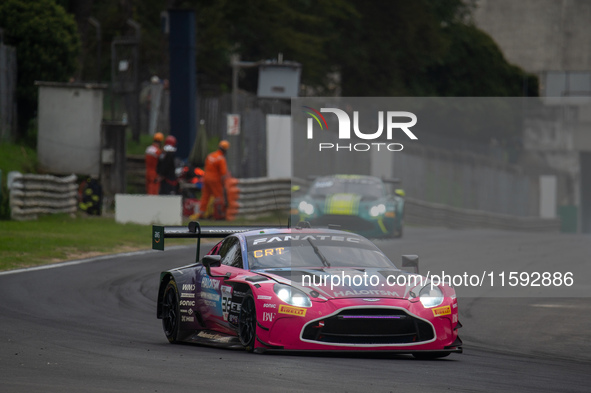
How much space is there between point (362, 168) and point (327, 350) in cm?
1870

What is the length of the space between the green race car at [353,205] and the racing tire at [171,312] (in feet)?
36.1

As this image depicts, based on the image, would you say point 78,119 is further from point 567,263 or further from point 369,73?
point 369,73

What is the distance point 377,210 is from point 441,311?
13.4 m

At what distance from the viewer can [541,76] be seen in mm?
72188

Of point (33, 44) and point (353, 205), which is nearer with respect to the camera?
point (353, 205)

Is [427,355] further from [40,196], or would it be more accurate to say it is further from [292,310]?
[40,196]

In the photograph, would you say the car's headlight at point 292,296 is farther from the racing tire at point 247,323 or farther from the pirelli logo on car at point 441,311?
the pirelli logo on car at point 441,311

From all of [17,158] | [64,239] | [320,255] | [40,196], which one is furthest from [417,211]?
[320,255]

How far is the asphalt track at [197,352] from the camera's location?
7406 millimetres

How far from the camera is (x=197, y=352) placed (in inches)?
370

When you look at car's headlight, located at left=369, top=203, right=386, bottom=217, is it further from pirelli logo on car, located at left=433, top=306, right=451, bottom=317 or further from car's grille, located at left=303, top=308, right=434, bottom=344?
car's grille, located at left=303, top=308, right=434, bottom=344

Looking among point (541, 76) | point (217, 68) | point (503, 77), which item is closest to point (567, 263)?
point (217, 68)

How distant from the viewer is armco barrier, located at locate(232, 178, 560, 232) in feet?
91.3

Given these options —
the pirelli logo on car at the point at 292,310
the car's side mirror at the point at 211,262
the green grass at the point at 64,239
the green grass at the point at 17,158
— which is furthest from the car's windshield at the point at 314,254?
the green grass at the point at 17,158
